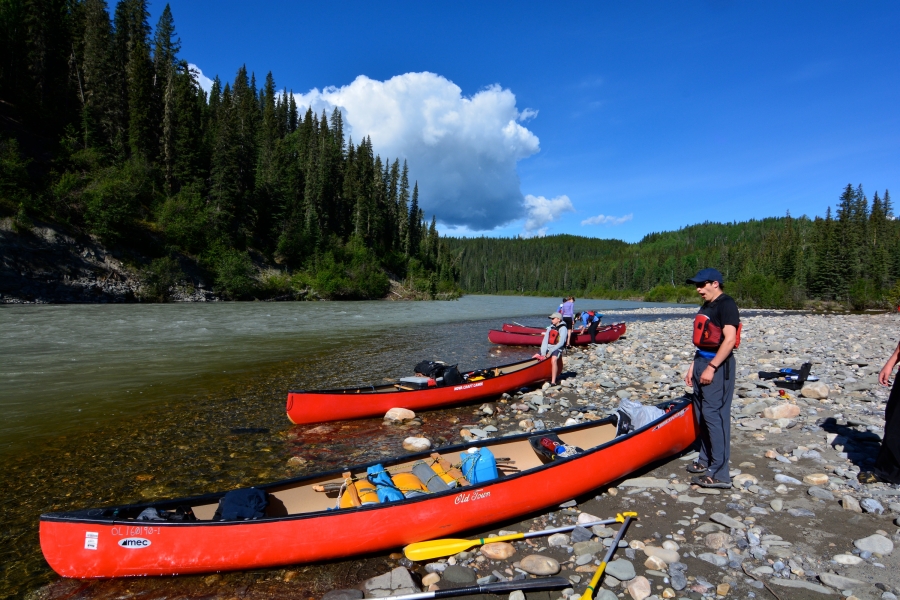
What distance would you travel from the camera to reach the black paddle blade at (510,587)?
4.05 meters

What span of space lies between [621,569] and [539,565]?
80cm

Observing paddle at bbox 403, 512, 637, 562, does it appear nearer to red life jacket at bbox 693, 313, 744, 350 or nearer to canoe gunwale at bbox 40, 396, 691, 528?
canoe gunwale at bbox 40, 396, 691, 528

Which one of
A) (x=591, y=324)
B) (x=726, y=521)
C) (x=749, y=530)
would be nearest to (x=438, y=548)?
(x=726, y=521)

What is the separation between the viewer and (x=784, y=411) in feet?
27.0

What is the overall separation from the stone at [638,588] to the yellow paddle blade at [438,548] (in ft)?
4.29

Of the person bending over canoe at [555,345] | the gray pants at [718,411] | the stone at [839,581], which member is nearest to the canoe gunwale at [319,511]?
the gray pants at [718,411]

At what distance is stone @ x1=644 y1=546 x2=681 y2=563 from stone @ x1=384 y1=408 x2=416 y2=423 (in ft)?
21.3

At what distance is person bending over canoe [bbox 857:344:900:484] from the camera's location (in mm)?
5016

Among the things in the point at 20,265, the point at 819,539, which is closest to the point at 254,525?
the point at 819,539

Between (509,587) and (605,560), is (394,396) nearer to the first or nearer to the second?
(509,587)

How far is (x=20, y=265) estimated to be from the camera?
30.2m

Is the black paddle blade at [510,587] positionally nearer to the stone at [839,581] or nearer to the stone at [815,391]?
the stone at [839,581]

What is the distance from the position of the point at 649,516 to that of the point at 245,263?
1996 inches

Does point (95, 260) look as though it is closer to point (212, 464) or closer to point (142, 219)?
point (142, 219)
